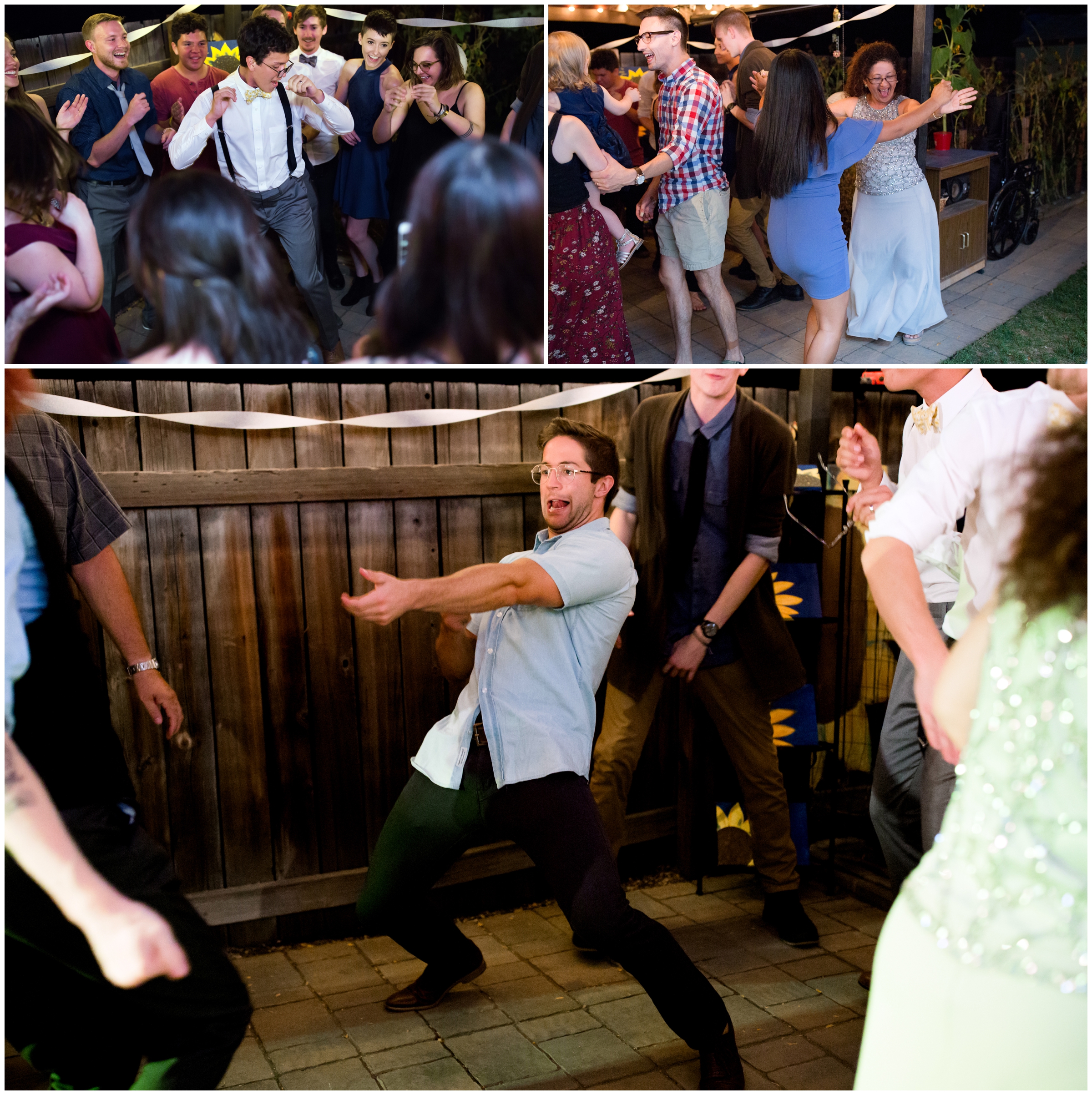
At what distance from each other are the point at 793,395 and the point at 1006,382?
2.25 ft

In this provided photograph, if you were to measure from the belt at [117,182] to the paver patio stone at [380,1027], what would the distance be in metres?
2.05

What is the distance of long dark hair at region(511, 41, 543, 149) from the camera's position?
6.92 ft

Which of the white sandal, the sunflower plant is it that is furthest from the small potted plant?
the white sandal

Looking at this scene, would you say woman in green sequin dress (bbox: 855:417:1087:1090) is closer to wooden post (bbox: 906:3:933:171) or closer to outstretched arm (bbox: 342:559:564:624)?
outstretched arm (bbox: 342:559:564:624)

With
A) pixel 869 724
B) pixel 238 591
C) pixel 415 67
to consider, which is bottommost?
pixel 869 724

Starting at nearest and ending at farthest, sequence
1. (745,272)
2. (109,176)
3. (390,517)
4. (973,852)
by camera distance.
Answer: (973,852) < (109,176) < (745,272) < (390,517)

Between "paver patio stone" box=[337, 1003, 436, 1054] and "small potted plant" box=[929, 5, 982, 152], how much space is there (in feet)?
8.14

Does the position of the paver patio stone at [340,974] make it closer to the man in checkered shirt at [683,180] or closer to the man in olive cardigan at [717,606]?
the man in olive cardigan at [717,606]

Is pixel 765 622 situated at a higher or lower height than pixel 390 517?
lower

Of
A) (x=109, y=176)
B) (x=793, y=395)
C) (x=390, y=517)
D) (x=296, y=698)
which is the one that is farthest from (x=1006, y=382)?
(x=109, y=176)

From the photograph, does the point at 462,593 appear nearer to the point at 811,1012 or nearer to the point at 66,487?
the point at 66,487

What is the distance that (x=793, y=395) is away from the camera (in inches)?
134

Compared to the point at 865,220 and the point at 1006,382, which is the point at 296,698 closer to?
the point at 865,220

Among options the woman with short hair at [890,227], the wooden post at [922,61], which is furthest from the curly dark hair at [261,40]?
the wooden post at [922,61]
